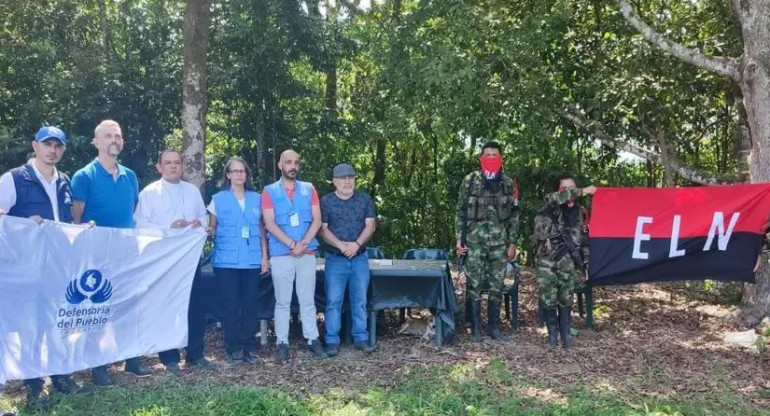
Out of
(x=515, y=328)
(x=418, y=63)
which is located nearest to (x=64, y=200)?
(x=418, y=63)

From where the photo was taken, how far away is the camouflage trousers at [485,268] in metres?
5.91

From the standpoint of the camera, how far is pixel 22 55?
28.7 feet

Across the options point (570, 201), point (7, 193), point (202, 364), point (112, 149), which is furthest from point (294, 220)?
point (570, 201)

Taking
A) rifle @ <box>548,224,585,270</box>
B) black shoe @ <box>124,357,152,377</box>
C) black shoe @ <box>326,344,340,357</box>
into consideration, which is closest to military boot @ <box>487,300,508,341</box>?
rifle @ <box>548,224,585,270</box>

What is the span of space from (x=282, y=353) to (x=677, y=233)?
12.5ft

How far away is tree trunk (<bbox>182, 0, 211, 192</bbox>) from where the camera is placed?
21.5 feet

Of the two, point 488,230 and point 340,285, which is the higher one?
point 488,230

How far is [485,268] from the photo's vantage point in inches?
235

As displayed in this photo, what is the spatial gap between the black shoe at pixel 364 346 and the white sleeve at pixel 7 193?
3.04m

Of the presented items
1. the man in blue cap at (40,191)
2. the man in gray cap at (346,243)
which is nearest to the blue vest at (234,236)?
the man in gray cap at (346,243)

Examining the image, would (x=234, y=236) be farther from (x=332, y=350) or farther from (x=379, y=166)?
(x=379, y=166)

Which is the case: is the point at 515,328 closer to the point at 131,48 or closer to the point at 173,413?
the point at 173,413

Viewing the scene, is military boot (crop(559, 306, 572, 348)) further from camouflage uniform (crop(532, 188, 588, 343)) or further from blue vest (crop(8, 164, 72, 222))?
blue vest (crop(8, 164, 72, 222))

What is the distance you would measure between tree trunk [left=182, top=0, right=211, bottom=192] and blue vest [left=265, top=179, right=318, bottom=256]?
5.54 feet
